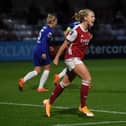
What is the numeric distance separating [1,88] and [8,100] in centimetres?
295

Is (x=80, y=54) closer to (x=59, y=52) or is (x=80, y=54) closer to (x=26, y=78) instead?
(x=59, y=52)

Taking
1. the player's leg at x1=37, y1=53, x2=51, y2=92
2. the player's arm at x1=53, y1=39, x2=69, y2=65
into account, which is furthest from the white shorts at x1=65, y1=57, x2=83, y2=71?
the player's leg at x1=37, y1=53, x2=51, y2=92

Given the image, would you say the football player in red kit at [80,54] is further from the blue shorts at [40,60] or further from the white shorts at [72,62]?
the blue shorts at [40,60]

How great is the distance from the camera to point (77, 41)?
1225cm

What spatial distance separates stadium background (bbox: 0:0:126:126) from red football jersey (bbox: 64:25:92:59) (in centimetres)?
122

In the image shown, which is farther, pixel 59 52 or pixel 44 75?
pixel 44 75

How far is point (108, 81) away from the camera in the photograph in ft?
64.5

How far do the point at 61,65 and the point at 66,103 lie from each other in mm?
12551

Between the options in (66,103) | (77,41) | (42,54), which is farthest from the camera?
(42,54)

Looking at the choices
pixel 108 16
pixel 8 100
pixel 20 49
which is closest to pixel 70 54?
pixel 8 100

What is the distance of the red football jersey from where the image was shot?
1215 centimetres

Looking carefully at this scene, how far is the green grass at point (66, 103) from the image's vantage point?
1145 centimetres

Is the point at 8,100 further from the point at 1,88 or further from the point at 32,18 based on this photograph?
the point at 32,18

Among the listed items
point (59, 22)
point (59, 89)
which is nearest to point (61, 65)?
point (59, 22)
